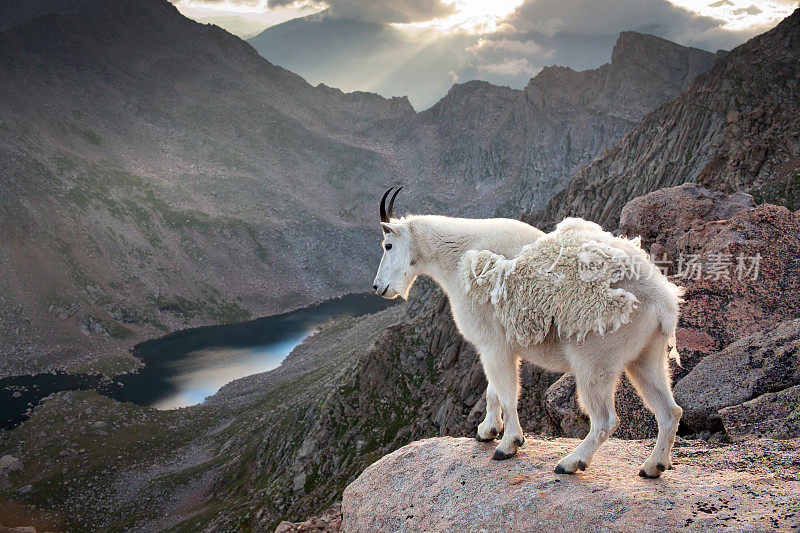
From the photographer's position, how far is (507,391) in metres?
7.60

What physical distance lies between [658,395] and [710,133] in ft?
184

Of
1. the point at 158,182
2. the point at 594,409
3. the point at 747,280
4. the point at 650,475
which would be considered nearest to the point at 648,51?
the point at 158,182

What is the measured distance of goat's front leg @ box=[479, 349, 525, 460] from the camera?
7.60 meters

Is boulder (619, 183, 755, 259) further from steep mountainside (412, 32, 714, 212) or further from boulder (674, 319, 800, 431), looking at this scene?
steep mountainside (412, 32, 714, 212)

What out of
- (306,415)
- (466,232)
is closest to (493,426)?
(466,232)

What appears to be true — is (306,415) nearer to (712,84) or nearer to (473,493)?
(473,493)

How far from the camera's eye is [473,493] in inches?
270

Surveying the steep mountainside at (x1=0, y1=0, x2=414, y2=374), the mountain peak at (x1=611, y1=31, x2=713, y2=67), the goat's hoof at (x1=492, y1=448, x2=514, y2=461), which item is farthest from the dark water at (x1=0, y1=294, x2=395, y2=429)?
the mountain peak at (x1=611, y1=31, x2=713, y2=67)

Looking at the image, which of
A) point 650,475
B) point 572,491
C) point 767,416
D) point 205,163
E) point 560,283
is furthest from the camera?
point 205,163

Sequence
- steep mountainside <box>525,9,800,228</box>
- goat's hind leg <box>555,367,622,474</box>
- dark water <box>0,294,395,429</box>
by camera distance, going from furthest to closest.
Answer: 1. dark water <box>0,294,395,429</box>
2. steep mountainside <box>525,9,800,228</box>
3. goat's hind leg <box>555,367,622,474</box>

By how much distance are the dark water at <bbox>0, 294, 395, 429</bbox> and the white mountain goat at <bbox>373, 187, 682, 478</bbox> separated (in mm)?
65041

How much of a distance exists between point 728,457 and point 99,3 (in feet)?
730

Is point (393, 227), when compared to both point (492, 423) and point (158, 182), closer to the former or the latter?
point (492, 423)

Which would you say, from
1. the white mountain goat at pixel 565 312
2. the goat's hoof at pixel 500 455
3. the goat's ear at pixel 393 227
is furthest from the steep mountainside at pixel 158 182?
the goat's hoof at pixel 500 455
